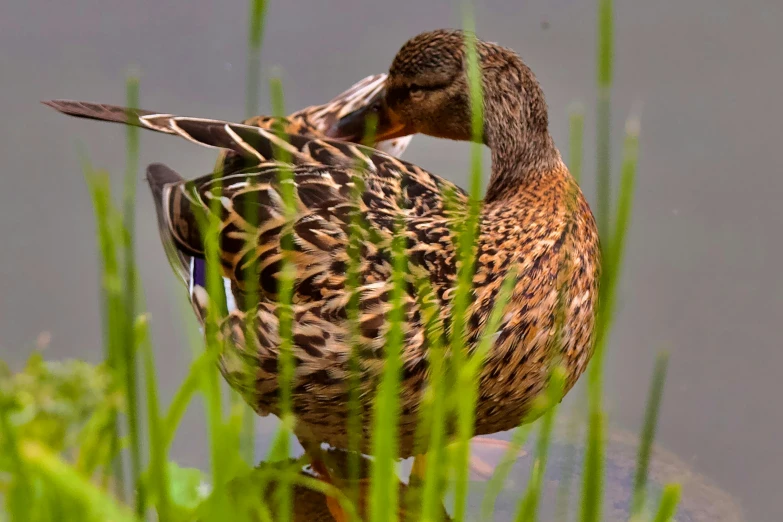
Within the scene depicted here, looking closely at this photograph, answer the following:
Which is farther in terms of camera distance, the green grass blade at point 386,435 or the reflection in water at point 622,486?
the reflection in water at point 622,486

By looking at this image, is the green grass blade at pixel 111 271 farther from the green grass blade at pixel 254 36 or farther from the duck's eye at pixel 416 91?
the duck's eye at pixel 416 91

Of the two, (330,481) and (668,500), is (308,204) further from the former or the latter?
(668,500)

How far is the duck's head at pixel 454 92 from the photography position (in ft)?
4.09

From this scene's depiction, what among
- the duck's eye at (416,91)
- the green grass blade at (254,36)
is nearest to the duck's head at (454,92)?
the duck's eye at (416,91)

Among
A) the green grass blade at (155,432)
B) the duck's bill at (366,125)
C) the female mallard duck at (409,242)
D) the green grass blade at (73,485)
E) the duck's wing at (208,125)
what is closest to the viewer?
the green grass blade at (73,485)

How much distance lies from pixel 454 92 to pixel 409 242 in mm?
398

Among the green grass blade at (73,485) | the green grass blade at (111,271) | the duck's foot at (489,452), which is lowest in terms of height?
the duck's foot at (489,452)

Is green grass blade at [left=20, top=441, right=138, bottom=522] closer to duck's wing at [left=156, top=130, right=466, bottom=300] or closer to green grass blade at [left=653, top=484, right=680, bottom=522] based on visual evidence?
green grass blade at [left=653, top=484, right=680, bottom=522]

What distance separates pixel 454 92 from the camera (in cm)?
133

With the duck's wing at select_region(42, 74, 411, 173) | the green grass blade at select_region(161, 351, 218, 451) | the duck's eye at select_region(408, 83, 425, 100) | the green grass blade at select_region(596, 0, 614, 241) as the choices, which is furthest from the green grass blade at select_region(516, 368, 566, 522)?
the duck's eye at select_region(408, 83, 425, 100)

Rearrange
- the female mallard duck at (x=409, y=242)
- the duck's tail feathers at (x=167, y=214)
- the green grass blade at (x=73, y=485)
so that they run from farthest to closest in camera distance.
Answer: the duck's tail feathers at (x=167, y=214) → the female mallard duck at (x=409, y=242) → the green grass blade at (x=73, y=485)

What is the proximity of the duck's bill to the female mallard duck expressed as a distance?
0.08 metres

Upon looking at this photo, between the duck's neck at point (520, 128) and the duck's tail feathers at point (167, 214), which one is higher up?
the duck's neck at point (520, 128)

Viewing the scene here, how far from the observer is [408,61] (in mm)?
1336
